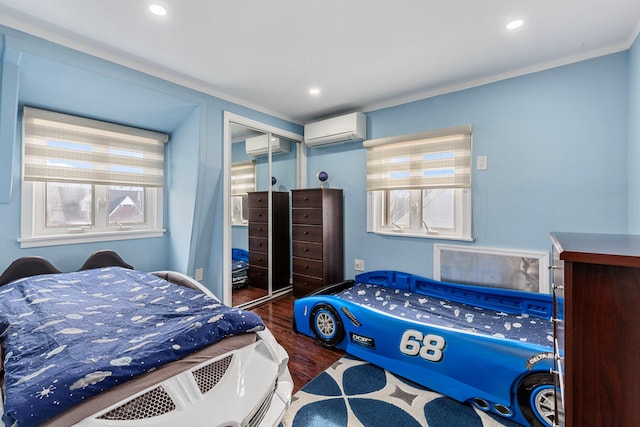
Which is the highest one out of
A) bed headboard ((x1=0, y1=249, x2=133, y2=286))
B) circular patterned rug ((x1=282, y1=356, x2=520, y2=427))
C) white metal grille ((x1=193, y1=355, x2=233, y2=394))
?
bed headboard ((x1=0, y1=249, x2=133, y2=286))

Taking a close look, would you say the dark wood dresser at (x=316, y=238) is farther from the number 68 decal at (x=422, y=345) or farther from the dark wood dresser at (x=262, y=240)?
the number 68 decal at (x=422, y=345)

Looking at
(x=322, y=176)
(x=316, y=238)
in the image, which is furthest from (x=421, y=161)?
(x=316, y=238)

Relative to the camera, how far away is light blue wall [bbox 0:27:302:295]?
182cm

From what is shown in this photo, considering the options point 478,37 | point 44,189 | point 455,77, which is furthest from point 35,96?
point 455,77

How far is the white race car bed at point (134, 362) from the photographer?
88cm

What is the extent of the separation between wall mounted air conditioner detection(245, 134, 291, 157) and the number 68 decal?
2553 millimetres

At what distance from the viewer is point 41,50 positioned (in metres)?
1.80

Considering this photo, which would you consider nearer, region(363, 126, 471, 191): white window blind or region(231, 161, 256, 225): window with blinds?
region(363, 126, 471, 191): white window blind

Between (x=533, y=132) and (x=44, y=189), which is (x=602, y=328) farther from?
(x=44, y=189)

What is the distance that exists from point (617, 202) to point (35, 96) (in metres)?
4.46

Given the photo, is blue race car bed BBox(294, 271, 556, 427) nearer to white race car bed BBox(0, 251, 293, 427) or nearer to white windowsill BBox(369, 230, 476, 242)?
white windowsill BBox(369, 230, 476, 242)

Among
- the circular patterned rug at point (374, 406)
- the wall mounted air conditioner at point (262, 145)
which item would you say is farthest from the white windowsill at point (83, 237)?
the circular patterned rug at point (374, 406)

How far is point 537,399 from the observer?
140cm

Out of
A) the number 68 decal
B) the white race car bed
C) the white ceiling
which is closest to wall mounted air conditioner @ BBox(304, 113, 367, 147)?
the white ceiling
